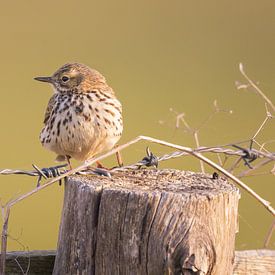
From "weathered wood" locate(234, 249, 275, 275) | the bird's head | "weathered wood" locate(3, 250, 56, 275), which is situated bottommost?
"weathered wood" locate(3, 250, 56, 275)

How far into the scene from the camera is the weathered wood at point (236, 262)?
14.8 feet

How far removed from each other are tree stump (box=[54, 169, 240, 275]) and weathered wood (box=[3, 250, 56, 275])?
256 millimetres

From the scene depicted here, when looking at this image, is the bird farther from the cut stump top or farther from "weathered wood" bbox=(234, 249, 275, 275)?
"weathered wood" bbox=(234, 249, 275, 275)

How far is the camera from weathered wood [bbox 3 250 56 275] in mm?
4508

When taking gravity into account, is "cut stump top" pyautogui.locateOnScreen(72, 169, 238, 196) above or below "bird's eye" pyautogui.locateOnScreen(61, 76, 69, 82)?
below

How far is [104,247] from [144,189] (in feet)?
1.25

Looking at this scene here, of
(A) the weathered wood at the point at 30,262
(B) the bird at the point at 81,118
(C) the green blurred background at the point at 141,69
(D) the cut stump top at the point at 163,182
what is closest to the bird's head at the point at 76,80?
(B) the bird at the point at 81,118

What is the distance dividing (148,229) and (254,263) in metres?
0.91

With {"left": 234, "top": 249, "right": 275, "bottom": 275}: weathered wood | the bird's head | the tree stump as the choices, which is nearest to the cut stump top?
the tree stump

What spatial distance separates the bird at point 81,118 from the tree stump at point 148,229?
2075mm

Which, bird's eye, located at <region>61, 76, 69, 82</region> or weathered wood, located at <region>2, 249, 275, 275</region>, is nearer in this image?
weathered wood, located at <region>2, 249, 275, 275</region>

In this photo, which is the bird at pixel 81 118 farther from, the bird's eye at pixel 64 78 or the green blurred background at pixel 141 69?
the green blurred background at pixel 141 69

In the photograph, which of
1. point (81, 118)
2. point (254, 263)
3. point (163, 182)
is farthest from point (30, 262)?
point (81, 118)

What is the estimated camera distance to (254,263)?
15.1ft
